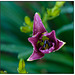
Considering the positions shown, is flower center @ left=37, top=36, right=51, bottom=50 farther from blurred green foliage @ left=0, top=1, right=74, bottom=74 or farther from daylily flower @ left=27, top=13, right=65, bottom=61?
blurred green foliage @ left=0, top=1, right=74, bottom=74

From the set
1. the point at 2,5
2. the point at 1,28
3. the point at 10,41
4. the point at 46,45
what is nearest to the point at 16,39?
the point at 10,41

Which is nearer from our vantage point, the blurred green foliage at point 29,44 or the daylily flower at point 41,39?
the daylily flower at point 41,39

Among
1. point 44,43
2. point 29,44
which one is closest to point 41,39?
point 44,43

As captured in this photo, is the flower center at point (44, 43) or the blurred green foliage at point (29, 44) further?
the blurred green foliage at point (29, 44)

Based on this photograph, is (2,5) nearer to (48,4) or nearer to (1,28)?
(1,28)

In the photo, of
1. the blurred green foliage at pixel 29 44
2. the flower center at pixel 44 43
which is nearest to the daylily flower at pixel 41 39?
the flower center at pixel 44 43

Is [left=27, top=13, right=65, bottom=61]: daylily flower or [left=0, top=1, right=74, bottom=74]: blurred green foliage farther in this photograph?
[left=0, top=1, right=74, bottom=74]: blurred green foliage

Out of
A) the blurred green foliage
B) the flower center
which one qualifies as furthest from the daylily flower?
the blurred green foliage

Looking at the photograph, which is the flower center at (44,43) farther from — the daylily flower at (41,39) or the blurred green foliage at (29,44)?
the blurred green foliage at (29,44)

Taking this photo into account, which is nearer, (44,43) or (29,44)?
(44,43)

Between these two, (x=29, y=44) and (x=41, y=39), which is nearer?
(x=41, y=39)

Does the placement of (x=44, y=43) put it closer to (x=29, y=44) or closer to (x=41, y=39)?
(x=41, y=39)
